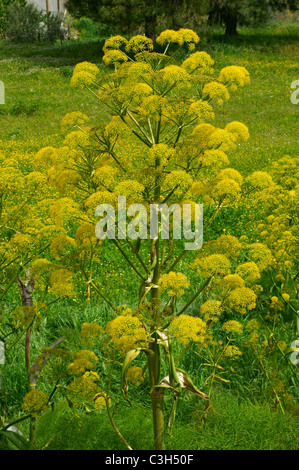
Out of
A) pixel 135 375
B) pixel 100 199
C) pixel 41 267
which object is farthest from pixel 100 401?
pixel 100 199

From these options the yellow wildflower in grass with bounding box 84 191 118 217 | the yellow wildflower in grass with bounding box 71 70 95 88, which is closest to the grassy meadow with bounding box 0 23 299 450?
the yellow wildflower in grass with bounding box 84 191 118 217

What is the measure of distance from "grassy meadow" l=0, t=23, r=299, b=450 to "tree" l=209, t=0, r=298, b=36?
0.61m

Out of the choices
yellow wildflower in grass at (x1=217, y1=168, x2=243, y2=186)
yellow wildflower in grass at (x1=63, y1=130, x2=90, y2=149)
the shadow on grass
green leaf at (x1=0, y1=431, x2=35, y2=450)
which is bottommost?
green leaf at (x1=0, y1=431, x2=35, y2=450)

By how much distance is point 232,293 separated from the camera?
7.75 ft

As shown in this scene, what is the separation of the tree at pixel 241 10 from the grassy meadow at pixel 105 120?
611 mm

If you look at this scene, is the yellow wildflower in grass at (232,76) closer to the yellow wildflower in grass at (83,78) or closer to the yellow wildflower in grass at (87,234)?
the yellow wildflower in grass at (83,78)

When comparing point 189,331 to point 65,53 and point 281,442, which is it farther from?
point 65,53

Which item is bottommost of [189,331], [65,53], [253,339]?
[253,339]

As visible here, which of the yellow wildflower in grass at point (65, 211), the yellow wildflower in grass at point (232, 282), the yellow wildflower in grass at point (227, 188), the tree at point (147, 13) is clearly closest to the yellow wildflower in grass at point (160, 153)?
the yellow wildflower in grass at point (227, 188)

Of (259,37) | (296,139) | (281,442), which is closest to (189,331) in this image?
(281,442)

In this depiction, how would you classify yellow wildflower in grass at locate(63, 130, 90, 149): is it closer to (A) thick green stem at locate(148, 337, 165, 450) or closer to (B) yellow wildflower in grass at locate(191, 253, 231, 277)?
(B) yellow wildflower in grass at locate(191, 253, 231, 277)

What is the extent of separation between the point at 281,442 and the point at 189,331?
0.95m

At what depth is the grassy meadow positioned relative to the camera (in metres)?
2.56

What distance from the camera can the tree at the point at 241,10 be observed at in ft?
56.7
